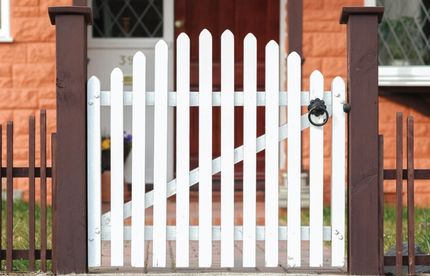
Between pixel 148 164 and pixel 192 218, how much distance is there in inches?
42.2

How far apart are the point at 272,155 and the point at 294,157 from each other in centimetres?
14

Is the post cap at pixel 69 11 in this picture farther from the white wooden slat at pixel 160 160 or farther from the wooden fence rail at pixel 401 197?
the wooden fence rail at pixel 401 197

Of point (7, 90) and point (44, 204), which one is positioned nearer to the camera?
point (44, 204)

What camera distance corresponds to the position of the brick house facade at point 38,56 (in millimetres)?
9789

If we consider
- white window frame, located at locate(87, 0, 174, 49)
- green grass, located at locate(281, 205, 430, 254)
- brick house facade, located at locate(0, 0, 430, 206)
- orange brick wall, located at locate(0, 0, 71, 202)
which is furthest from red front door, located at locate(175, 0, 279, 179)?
green grass, located at locate(281, 205, 430, 254)

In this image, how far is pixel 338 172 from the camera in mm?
5727

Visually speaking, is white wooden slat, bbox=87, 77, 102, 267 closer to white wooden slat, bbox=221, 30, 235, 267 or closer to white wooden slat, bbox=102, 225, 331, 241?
white wooden slat, bbox=102, 225, 331, 241

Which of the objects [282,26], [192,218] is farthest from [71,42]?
[282,26]

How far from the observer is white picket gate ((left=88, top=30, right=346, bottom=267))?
570cm

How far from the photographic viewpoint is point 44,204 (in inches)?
222

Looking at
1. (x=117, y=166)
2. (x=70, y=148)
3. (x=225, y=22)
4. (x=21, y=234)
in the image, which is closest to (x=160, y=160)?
(x=117, y=166)

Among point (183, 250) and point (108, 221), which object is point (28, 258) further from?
point (183, 250)

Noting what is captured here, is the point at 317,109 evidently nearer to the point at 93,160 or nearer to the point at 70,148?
the point at 93,160

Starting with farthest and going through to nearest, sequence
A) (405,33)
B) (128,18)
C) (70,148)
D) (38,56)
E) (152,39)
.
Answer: (128,18)
(152,39)
(405,33)
(38,56)
(70,148)
